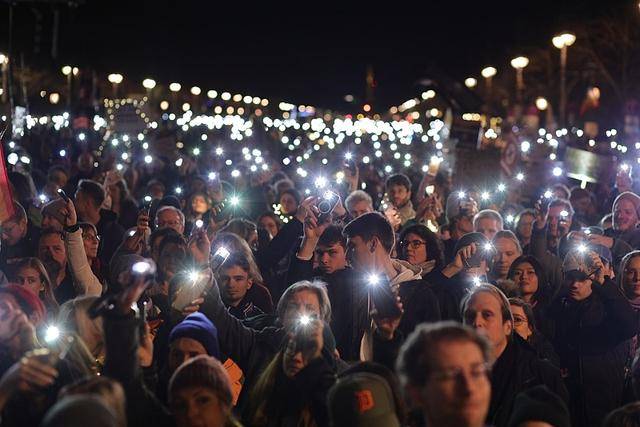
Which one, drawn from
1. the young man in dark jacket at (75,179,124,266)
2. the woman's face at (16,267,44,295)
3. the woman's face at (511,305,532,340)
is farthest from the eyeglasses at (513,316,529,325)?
the young man in dark jacket at (75,179,124,266)

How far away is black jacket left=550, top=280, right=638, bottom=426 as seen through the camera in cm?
713

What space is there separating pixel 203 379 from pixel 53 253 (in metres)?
4.36

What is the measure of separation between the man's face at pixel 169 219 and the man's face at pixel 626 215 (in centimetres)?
435

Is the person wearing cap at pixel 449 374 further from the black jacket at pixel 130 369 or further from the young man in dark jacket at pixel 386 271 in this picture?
the young man in dark jacket at pixel 386 271

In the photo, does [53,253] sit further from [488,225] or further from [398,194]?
[398,194]

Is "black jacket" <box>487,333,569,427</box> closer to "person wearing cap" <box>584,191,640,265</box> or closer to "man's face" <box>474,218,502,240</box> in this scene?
"man's face" <box>474,218,502,240</box>

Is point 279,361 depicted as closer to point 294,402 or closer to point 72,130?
point 294,402

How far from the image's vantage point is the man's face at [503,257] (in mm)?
9367

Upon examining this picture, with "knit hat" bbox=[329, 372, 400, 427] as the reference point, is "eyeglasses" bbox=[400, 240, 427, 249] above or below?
above

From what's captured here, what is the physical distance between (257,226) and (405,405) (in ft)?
22.1

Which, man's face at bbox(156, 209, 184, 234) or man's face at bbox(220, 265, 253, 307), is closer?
man's face at bbox(220, 265, 253, 307)

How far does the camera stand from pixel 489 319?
6.04 meters

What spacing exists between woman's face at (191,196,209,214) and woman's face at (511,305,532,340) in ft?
19.7

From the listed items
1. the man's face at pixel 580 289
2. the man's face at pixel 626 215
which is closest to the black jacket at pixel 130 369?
the man's face at pixel 580 289
